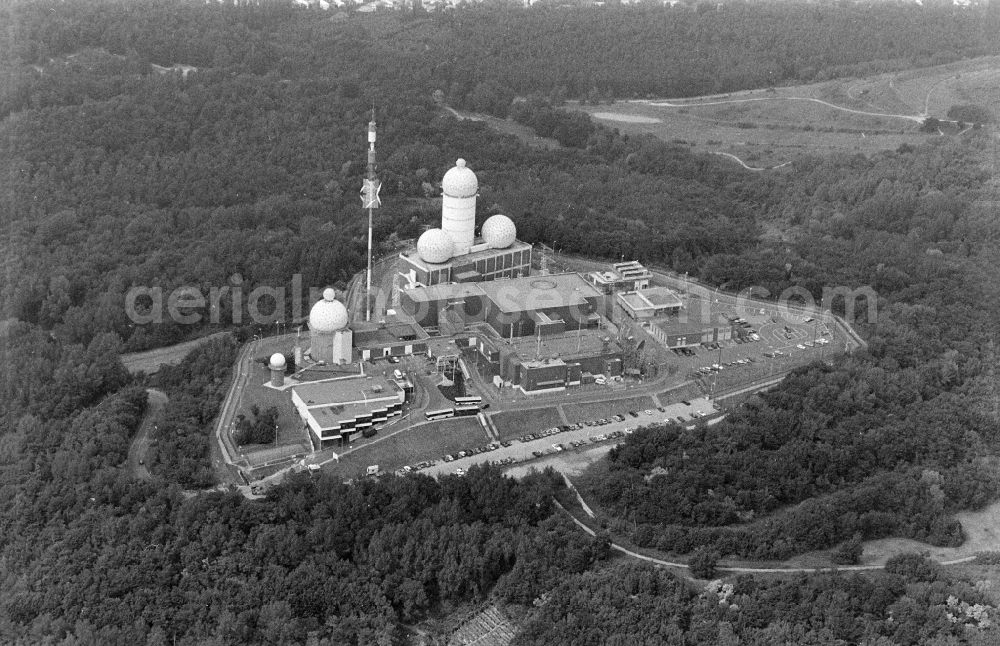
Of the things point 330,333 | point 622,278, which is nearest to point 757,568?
point 330,333

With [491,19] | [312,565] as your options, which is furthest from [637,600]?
[491,19]

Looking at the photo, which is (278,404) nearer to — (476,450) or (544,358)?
(476,450)

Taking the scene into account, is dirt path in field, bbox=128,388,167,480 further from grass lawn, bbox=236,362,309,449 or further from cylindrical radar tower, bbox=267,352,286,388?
cylindrical radar tower, bbox=267,352,286,388

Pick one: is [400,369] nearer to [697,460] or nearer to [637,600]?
[697,460]

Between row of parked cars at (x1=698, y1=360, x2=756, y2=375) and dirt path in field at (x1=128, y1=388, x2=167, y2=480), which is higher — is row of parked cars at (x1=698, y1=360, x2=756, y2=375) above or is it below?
above

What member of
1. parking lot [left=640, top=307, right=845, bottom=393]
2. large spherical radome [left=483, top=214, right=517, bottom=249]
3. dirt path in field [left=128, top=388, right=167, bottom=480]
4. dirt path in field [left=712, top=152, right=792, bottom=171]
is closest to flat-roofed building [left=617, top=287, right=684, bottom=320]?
parking lot [left=640, top=307, right=845, bottom=393]
